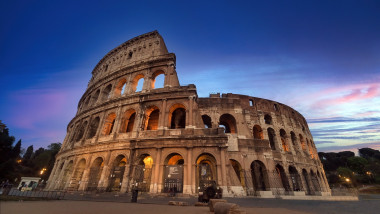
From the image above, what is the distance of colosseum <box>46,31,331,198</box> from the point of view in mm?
12672

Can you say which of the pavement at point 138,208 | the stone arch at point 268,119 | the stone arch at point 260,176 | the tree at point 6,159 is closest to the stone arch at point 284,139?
the stone arch at point 268,119

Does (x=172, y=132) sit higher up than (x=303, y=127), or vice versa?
(x=303, y=127)

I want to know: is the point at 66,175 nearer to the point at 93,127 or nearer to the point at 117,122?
the point at 93,127

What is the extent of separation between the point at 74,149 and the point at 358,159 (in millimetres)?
68654

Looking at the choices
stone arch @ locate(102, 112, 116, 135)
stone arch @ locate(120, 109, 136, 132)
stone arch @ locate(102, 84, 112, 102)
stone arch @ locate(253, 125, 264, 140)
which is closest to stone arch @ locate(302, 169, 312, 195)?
stone arch @ locate(253, 125, 264, 140)

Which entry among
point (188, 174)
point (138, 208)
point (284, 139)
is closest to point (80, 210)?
point (138, 208)

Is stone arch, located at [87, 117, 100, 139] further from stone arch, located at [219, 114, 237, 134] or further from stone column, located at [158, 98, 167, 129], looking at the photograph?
stone arch, located at [219, 114, 237, 134]

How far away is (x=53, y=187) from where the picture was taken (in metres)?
17.1

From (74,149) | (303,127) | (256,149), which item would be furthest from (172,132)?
(303,127)

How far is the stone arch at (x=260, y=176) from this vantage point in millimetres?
16309

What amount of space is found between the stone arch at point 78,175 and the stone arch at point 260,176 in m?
18.0

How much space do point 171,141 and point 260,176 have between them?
11399 millimetres

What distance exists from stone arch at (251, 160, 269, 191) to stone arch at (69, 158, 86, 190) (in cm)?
1796

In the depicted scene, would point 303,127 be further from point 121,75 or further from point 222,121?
point 121,75
